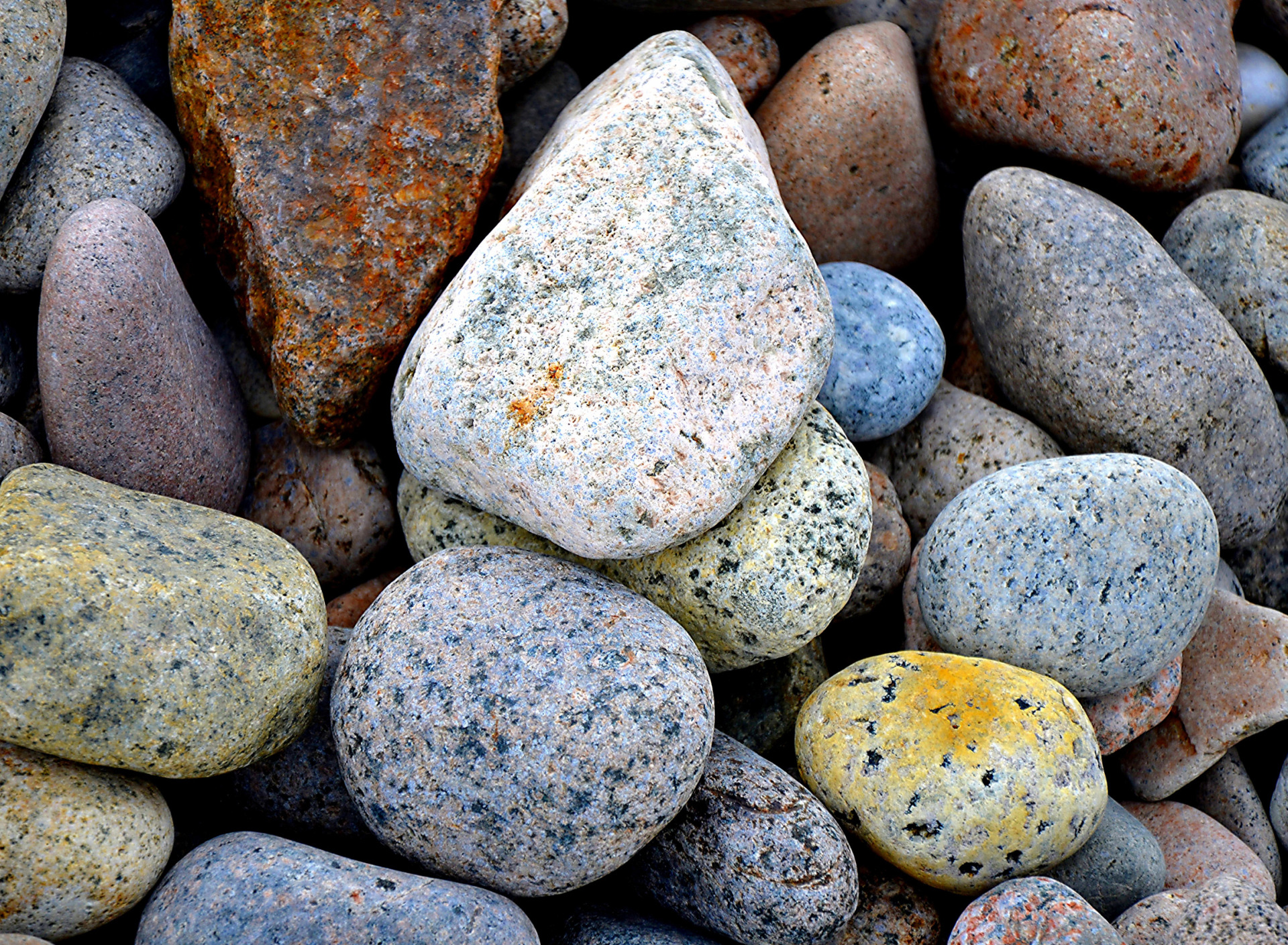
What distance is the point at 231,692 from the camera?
6.63ft

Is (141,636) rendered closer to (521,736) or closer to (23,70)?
Answer: (521,736)

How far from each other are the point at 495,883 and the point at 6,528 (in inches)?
45.4

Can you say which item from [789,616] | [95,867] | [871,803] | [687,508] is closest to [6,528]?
[95,867]

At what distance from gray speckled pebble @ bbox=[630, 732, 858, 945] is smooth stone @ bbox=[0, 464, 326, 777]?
0.87 m

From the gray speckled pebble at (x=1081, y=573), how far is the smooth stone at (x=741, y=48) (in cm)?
158

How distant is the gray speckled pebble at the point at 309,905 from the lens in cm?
186

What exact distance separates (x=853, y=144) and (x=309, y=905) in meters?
2.59

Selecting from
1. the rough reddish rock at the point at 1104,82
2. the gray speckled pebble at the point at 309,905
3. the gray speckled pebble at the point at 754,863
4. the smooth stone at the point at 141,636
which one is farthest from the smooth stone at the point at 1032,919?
the rough reddish rock at the point at 1104,82

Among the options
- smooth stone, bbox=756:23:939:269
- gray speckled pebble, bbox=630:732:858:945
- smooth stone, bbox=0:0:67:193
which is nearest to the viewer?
gray speckled pebble, bbox=630:732:858:945

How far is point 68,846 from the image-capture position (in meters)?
1.92

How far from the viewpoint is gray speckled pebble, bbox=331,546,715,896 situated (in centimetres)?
201

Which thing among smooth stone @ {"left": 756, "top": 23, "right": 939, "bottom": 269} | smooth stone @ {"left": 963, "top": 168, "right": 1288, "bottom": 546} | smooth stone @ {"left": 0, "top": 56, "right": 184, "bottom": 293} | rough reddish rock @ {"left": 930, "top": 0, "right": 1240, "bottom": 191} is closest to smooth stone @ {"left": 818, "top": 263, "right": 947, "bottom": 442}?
smooth stone @ {"left": 963, "top": 168, "right": 1288, "bottom": 546}

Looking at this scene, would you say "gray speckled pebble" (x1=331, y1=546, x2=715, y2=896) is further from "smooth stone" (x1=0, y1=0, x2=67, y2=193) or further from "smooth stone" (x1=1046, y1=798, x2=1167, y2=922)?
"smooth stone" (x1=0, y1=0, x2=67, y2=193)

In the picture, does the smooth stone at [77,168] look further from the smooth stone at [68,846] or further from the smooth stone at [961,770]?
the smooth stone at [961,770]
